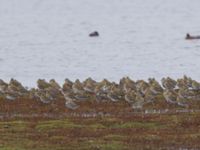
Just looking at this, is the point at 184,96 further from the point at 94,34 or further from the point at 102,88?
Answer: the point at 94,34

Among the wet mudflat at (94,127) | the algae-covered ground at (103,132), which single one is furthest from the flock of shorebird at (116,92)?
the algae-covered ground at (103,132)

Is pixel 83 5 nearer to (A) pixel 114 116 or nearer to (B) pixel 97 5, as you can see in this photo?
(B) pixel 97 5

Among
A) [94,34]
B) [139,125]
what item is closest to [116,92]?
[139,125]

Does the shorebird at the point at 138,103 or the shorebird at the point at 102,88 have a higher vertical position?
the shorebird at the point at 102,88

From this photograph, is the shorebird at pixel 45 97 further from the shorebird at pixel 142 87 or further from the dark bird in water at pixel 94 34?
the dark bird in water at pixel 94 34

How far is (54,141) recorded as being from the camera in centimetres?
2966

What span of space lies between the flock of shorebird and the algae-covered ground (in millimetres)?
2131

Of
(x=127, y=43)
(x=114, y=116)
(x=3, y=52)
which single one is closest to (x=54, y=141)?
(x=114, y=116)

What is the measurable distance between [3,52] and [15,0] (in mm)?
78978

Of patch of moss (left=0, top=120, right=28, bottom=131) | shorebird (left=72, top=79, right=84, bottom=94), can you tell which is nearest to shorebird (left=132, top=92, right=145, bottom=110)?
shorebird (left=72, top=79, right=84, bottom=94)

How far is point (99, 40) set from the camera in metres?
82.9

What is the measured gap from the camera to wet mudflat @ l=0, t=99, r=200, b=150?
1141 inches

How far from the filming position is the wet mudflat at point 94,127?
28969mm

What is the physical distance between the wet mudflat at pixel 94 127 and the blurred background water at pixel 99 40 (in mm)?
14886
